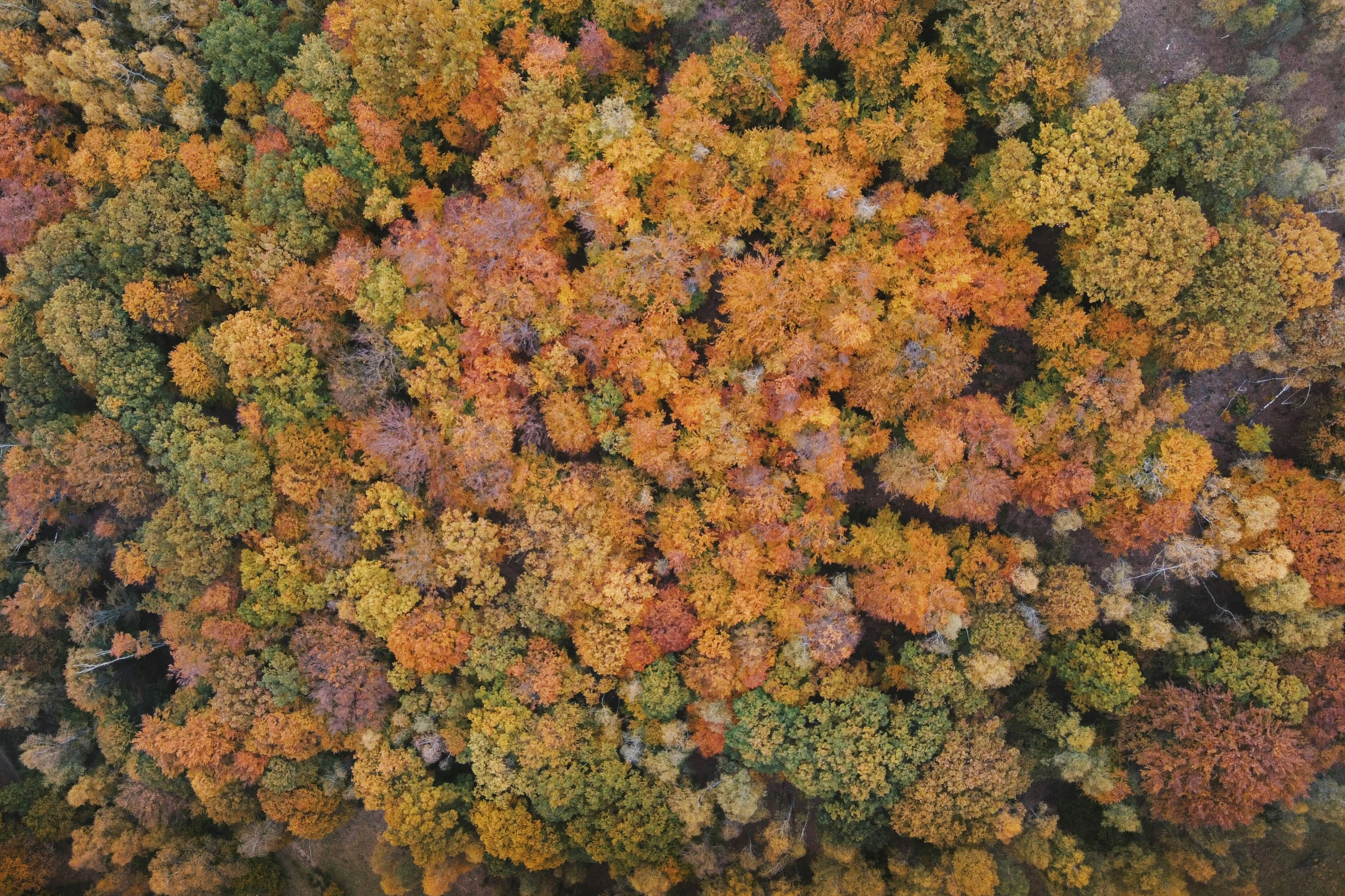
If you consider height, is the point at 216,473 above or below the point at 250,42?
below

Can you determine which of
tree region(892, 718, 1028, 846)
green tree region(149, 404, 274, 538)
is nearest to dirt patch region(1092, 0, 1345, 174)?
tree region(892, 718, 1028, 846)

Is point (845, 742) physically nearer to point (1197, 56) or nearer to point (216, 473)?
point (216, 473)

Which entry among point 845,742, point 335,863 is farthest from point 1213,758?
point 335,863

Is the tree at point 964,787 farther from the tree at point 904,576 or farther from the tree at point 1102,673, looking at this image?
the tree at point 904,576

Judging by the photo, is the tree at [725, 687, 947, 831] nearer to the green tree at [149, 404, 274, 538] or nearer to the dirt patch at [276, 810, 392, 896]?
the dirt patch at [276, 810, 392, 896]

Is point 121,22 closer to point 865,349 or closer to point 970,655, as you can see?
point 865,349

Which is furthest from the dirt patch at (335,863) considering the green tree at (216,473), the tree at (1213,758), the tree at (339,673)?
the tree at (1213,758)
